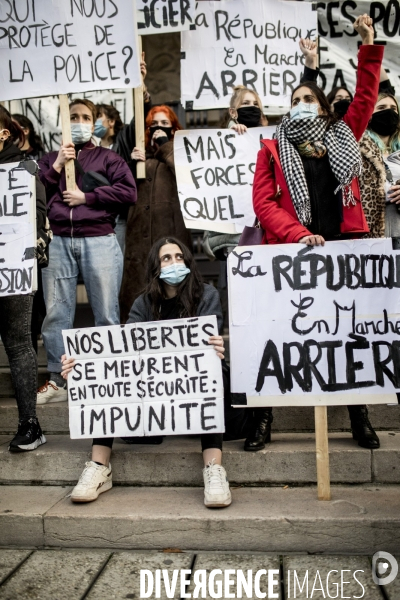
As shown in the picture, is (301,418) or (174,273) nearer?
(174,273)

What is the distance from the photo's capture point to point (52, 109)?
6.20 meters

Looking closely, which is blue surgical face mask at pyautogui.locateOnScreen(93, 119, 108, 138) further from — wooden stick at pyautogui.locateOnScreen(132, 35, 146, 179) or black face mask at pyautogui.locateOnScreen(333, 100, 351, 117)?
black face mask at pyautogui.locateOnScreen(333, 100, 351, 117)

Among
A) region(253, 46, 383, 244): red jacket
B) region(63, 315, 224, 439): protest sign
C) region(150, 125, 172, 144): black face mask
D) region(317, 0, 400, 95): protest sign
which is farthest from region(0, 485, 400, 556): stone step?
region(317, 0, 400, 95): protest sign

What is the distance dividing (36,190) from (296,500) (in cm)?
221

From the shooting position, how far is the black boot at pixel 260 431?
3.61 metres

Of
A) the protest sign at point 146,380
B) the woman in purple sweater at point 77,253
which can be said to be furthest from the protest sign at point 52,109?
Result: the protest sign at point 146,380

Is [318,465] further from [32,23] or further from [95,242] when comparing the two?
[32,23]

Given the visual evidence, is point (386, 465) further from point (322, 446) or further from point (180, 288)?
point (180, 288)

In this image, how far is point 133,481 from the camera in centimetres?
366

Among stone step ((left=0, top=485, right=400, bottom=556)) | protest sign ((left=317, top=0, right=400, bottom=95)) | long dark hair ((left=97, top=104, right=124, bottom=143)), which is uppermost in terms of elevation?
protest sign ((left=317, top=0, right=400, bottom=95))

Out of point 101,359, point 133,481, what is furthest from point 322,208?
point 133,481

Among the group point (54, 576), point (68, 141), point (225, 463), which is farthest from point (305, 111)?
point (54, 576)

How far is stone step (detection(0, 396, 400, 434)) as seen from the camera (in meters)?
3.93

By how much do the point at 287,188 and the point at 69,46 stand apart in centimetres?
212
